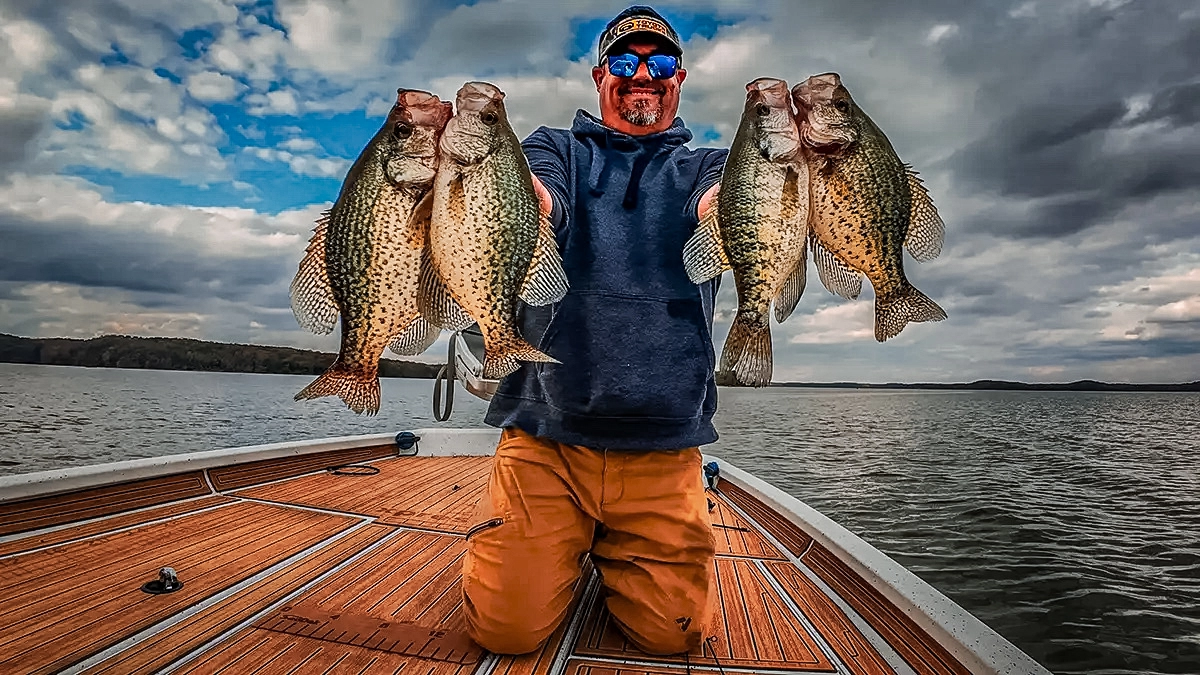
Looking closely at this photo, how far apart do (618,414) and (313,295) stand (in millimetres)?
1485

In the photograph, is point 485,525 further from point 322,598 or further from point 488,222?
point 488,222

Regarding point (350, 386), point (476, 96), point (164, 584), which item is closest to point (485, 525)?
point (350, 386)

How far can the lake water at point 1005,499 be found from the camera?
859 cm

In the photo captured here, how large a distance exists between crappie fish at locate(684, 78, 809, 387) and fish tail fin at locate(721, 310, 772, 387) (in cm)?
1

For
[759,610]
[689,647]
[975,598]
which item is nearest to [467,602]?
[689,647]

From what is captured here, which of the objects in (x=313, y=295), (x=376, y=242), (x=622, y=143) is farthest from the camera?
A: (x=622, y=143)

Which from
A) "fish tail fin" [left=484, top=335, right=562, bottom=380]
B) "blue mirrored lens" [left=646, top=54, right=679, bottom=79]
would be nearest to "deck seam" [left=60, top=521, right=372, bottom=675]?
"fish tail fin" [left=484, top=335, right=562, bottom=380]

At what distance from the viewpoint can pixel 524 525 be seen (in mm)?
3363

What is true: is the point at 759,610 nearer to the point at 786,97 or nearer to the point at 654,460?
the point at 654,460

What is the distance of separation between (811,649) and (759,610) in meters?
0.49

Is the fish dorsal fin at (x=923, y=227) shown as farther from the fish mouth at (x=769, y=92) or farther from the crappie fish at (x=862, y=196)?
the fish mouth at (x=769, y=92)

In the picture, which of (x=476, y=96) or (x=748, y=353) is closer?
(x=476, y=96)

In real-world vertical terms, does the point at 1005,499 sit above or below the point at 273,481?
below

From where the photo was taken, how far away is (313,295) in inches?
105
